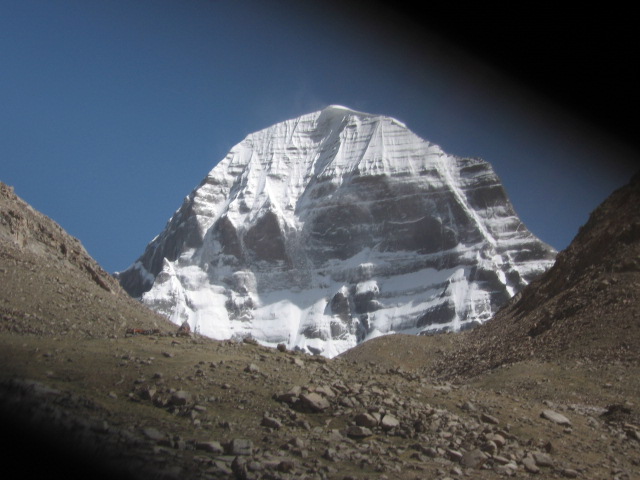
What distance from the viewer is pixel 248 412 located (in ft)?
63.0

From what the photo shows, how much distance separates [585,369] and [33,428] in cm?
2948

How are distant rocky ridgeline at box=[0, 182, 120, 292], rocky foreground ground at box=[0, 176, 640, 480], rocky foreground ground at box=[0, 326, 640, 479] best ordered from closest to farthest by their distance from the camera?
rocky foreground ground at box=[0, 176, 640, 480], rocky foreground ground at box=[0, 326, 640, 479], distant rocky ridgeline at box=[0, 182, 120, 292]

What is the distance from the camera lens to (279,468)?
50.4 feet

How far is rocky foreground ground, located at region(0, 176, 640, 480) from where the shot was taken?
15328 millimetres

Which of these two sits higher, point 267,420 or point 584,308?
point 584,308

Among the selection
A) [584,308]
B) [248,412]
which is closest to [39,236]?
[248,412]

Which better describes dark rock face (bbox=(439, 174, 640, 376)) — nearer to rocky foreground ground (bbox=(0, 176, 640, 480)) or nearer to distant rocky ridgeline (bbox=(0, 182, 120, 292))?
rocky foreground ground (bbox=(0, 176, 640, 480))

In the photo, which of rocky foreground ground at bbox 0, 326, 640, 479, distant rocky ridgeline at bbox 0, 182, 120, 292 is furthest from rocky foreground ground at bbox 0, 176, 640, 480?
distant rocky ridgeline at bbox 0, 182, 120, 292

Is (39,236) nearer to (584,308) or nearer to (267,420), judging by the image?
(267,420)

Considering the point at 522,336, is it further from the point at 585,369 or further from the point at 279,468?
the point at 279,468

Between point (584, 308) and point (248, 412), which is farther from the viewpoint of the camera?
point (584, 308)

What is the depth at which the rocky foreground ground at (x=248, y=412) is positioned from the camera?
15.3m

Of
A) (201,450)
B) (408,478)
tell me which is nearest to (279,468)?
(201,450)

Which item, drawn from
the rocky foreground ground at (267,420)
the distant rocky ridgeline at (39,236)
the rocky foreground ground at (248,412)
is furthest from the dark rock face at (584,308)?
the distant rocky ridgeline at (39,236)
